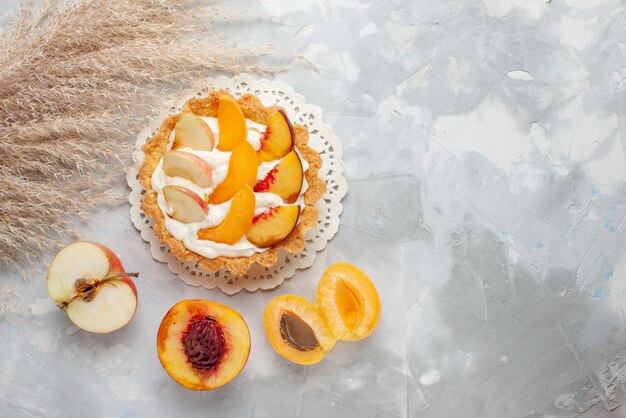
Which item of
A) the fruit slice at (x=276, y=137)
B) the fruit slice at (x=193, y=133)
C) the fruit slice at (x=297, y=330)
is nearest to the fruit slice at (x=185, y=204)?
the fruit slice at (x=193, y=133)

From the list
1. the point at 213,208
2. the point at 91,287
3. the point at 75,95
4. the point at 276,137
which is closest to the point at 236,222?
the point at 213,208

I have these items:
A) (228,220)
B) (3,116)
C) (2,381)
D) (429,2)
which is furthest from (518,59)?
(2,381)

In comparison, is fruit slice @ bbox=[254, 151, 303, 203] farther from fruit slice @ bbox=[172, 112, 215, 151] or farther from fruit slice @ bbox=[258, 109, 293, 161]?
fruit slice @ bbox=[172, 112, 215, 151]

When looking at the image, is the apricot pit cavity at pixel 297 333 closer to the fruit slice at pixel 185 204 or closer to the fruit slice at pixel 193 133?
the fruit slice at pixel 185 204

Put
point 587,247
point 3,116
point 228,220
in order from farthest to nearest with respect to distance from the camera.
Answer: point 587,247, point 3,116, point 228,220

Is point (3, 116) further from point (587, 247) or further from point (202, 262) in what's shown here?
point (587, 247)

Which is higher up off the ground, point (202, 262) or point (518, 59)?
point (518, 59)

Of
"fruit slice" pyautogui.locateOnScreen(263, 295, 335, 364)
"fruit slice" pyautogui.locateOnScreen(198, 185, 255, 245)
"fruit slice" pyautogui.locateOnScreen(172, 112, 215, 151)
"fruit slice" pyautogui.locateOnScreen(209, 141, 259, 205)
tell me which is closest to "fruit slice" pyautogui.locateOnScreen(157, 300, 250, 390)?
"fruit slice" pyautogui.locateOnScreen(263, 295, 335, 364)

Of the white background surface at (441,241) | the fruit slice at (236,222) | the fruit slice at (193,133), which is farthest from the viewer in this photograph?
the white background surface at (441,241)
